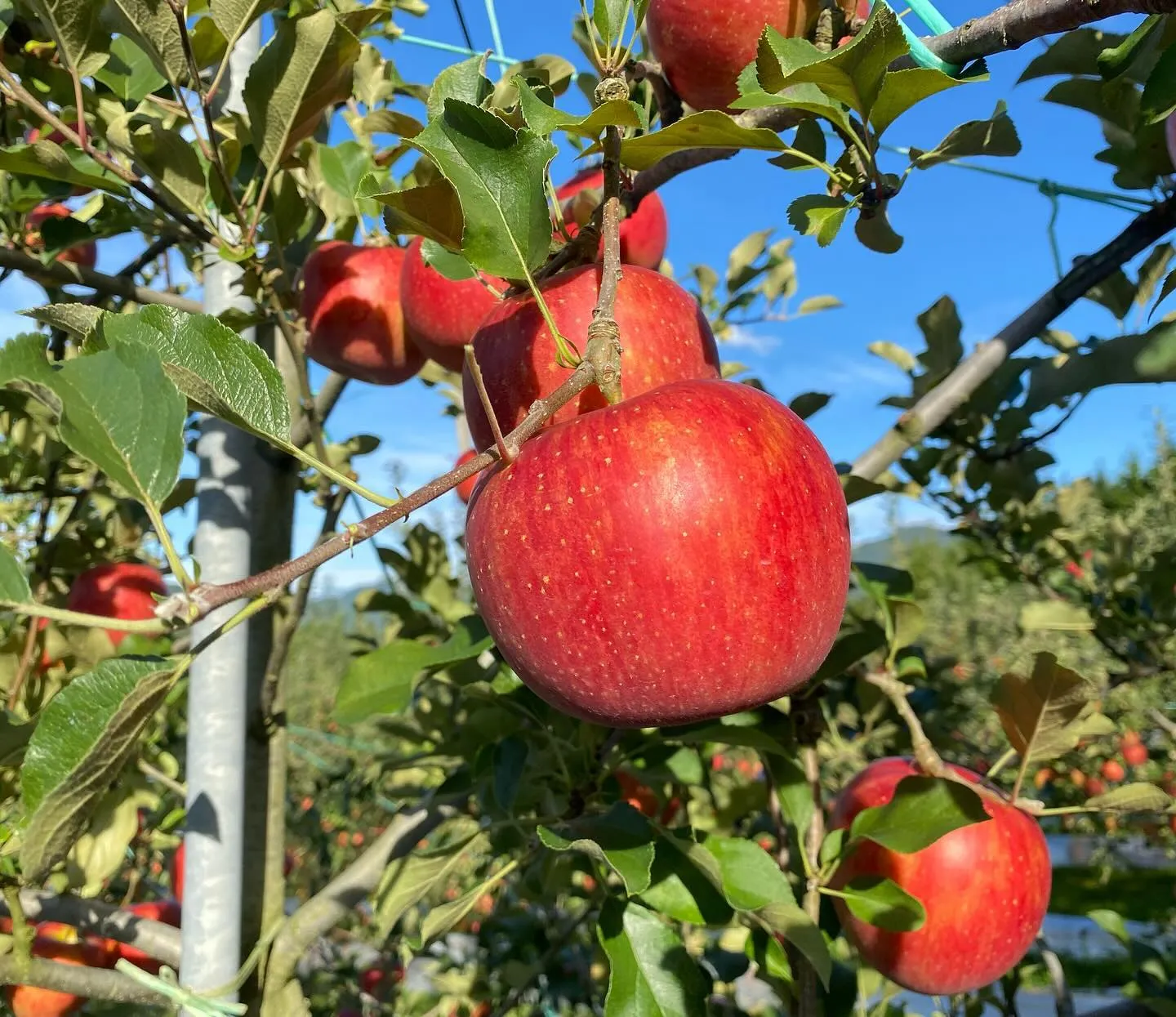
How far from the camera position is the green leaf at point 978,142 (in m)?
0.62

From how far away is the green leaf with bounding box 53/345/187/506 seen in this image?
1.51 ft

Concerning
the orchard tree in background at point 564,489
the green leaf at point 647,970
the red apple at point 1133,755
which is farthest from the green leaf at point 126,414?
the red apple at point 1133,755

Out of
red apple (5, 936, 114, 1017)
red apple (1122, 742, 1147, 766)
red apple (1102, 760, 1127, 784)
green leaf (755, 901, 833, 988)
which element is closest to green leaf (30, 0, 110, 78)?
green leaf (755, 901, 833, 988)

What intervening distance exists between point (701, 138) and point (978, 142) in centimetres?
26

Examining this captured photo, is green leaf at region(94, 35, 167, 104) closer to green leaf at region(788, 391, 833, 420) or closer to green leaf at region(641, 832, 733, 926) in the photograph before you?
green leaf at region(788, 391, 833, 420)

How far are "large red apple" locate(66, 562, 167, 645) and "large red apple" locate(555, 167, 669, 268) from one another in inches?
32.4

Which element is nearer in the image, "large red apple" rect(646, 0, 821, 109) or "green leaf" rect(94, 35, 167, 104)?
"large red apple" rect(646, 0, 821, 109)

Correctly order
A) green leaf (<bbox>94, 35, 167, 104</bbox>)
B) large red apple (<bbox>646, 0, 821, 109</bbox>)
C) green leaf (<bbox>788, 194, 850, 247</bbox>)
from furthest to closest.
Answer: green leaf (<bbox>94, 35, 167, 104</bbox>)
large red apple (<bbox>646, 0, 821, 109</bbox>)
green leaf (<bbox>788, 194, 850, 247</bbox>)

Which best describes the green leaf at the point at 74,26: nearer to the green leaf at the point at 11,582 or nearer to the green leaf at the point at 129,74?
the green leaf at the point at 129,74

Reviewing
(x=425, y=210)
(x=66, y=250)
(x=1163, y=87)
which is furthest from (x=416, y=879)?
(x=66, y=250)

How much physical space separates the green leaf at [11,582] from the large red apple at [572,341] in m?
0.29

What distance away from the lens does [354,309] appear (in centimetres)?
101

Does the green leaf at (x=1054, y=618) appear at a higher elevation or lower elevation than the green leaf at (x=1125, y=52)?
lower

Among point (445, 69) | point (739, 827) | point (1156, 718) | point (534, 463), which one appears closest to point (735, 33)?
point (445, 69)
